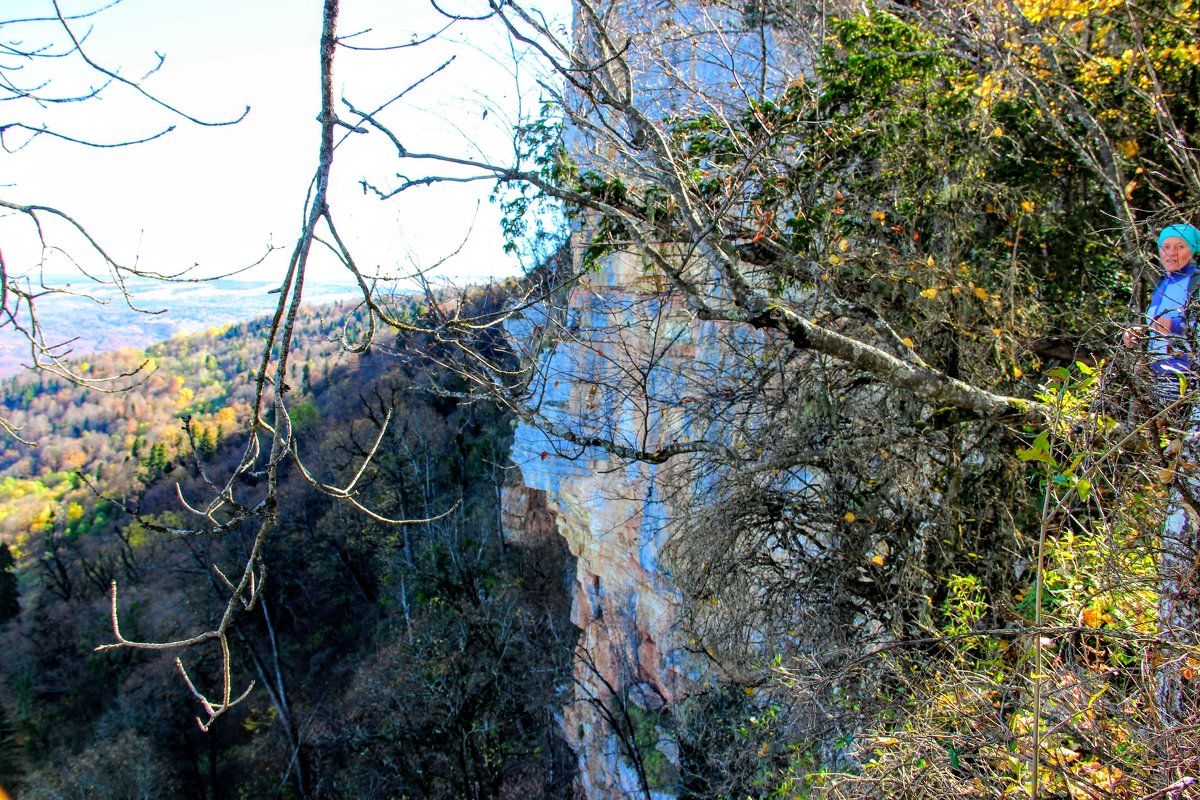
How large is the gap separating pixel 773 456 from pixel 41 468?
2335 inches

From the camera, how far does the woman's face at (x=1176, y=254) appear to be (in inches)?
103

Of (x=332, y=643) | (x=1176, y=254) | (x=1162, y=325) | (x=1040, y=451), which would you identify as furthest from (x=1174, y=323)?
(x=332, y=643)

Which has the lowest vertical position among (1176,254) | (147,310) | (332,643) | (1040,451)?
(332,643)

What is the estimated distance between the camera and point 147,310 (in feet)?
8.20

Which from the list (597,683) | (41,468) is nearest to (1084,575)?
(597,683)

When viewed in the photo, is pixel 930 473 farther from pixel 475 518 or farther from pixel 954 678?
pixel 475 518

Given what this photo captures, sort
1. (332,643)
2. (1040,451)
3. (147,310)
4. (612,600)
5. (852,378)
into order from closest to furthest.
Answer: (1040,451), (147,310), (852,378), (612,600), (332,643)

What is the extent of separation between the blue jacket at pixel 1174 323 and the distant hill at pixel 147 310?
7.76ft

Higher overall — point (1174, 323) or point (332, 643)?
point (1174, 323)

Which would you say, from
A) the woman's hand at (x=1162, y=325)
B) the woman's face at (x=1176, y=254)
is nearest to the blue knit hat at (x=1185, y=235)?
the woman's face at (x=1176, y=254)

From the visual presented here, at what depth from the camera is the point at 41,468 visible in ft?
158

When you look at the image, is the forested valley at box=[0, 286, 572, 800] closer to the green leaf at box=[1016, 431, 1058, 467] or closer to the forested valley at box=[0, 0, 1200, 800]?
the forested valley at box=[0, 0, 1200, 800]

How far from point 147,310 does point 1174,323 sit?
370cm

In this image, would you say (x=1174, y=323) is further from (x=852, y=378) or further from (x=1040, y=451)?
(x=852, y=378)
